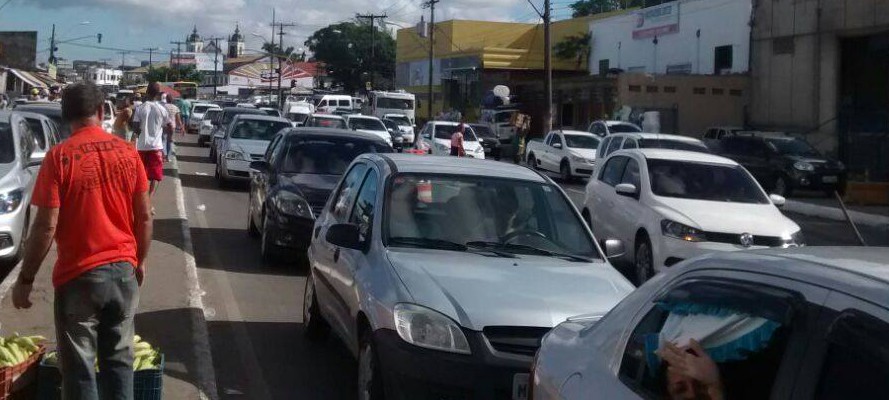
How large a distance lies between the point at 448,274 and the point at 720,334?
3.04 meters

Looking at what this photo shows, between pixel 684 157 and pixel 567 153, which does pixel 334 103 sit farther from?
pixel 684 157

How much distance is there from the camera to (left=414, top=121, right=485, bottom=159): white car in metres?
33.2

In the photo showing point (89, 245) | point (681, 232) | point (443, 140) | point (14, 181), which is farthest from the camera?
point (443, 140)

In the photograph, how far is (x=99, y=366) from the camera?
507 cm

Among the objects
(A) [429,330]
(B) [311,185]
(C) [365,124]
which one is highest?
(C) [365,124]

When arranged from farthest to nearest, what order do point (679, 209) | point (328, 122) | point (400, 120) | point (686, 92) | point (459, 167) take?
point (400, 120) < point (686, 92) < point (328, 122) < point (679, 209) < point (459, 167)

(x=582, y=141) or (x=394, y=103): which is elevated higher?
(x=394, y=103)

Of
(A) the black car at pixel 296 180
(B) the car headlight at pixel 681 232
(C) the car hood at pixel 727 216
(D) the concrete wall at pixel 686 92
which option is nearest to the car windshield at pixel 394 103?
(D) the concrete wall at pixel 686 92

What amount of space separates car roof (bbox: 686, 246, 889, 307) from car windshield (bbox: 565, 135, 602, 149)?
27882 millimetres

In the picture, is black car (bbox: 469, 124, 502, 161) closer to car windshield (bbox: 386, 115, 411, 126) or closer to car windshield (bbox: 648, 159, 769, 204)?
car windshield (bbox: 386, 115, 411, 126)

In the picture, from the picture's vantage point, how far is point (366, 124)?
34969 millimetres

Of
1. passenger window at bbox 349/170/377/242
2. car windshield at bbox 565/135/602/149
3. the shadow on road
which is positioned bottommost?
the shadow on road

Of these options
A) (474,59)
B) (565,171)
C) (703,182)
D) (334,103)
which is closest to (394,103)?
(334,103)

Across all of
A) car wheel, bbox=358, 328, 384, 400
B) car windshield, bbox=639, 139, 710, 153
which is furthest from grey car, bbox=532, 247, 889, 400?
car windshield, bbox=639, 139, 710, 153
